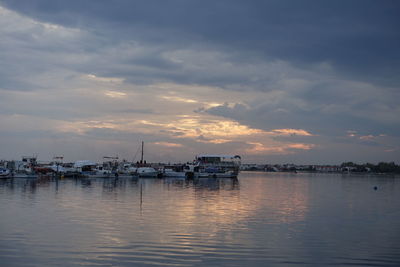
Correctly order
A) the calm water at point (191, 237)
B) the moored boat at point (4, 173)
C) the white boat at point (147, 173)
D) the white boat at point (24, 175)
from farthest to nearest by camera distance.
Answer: the white boat at point (147, 173)
the white boat at point (24, 175)
the moored boat at point (4, 173)
the calm water at point (191, 237)

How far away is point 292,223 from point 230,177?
299 feet

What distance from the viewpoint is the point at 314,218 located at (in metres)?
31.6

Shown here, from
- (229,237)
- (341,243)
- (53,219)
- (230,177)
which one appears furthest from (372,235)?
(230,177)

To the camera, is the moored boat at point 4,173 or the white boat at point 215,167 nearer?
the moored boat at point 4,173

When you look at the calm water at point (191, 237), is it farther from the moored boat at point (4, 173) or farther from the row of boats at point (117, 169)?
the row of boats at point (117, 169)

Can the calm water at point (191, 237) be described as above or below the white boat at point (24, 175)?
below

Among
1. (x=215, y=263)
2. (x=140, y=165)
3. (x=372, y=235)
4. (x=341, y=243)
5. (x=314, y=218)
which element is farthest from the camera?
(x=140, y=165)

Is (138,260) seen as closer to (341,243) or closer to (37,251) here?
(37,251)

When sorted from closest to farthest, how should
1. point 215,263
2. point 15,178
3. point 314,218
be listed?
1. point 215,263
2. point 314,218
3. point 15,178

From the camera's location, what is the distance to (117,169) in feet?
379

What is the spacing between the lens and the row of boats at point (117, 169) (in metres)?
99.9

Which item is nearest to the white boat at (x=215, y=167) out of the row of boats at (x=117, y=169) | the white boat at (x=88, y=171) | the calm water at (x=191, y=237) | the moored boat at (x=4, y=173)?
the row of boats at (x=117, y=169)

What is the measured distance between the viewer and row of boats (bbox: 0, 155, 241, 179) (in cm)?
9988

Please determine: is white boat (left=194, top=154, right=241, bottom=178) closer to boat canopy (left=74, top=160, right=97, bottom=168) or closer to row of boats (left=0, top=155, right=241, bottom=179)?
row of boats (left=0, top=155, right=241, bottom=179)
